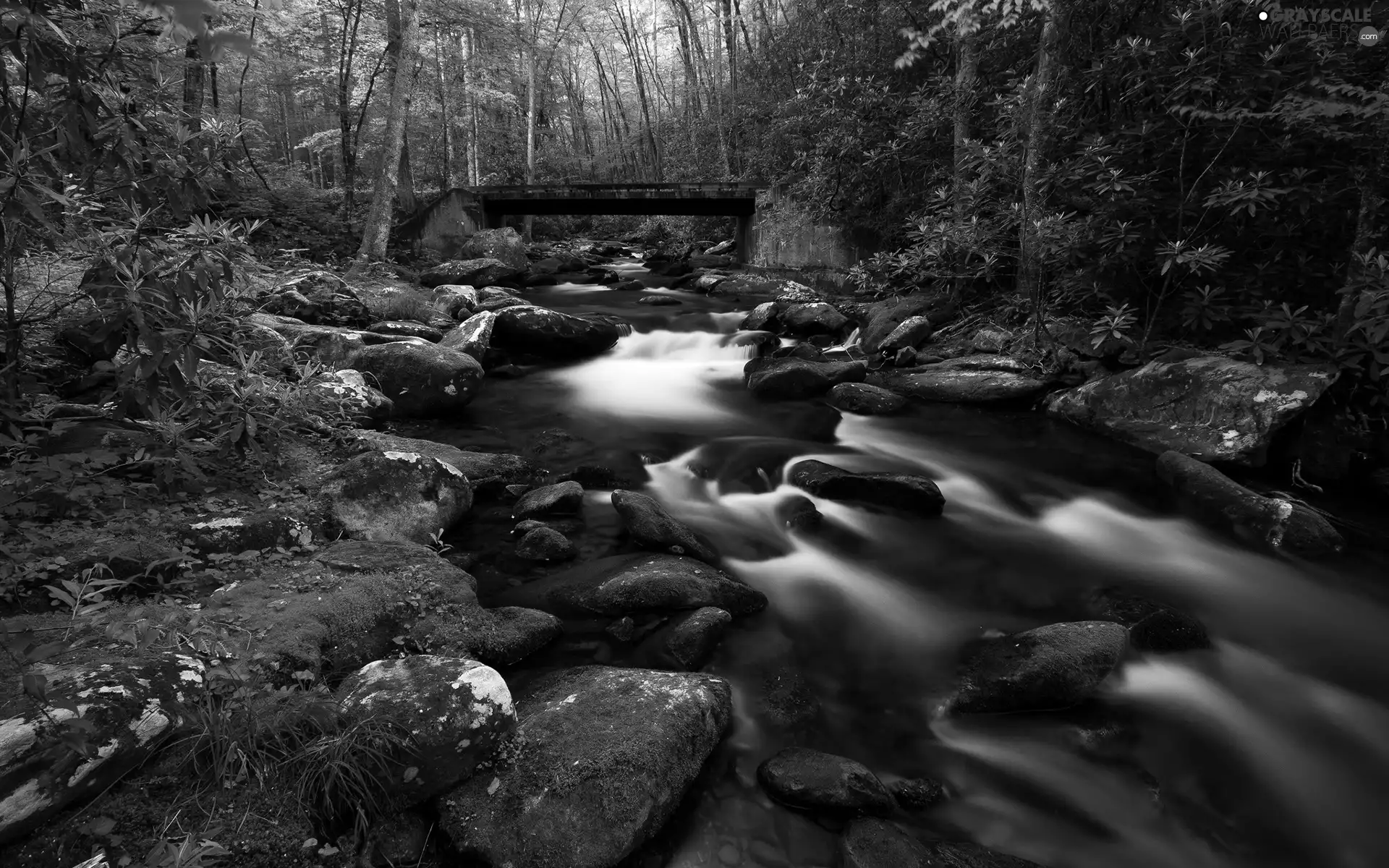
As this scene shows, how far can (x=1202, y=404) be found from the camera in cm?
675

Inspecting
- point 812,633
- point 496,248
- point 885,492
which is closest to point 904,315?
point 885,492

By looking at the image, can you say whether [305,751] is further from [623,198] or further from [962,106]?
[623,198]

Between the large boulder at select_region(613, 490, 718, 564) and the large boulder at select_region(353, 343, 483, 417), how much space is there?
3.33 m

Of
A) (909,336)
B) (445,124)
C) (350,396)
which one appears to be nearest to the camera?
(350,396)

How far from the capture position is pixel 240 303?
20.0 ft

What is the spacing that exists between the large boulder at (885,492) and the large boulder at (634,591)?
5.89 feet

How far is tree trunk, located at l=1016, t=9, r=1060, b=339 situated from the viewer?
821 cm

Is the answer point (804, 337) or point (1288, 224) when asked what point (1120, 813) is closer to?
point (1288, 224)

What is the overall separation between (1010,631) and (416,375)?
20.6 feet

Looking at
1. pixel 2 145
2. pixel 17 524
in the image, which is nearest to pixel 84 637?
pixel 17 524

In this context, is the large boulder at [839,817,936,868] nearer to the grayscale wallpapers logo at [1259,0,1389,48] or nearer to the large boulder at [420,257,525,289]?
the grayscale wallpapers logo at [1259,0,1389,48]

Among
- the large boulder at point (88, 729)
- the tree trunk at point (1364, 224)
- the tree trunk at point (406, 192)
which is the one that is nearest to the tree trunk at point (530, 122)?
the tree trunk at point (406, 192)

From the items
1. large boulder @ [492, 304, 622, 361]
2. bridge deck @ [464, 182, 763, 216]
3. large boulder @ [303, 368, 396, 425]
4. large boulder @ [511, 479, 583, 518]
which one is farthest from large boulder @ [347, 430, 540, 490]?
bridge deck @ [464, 182, 763, 216]

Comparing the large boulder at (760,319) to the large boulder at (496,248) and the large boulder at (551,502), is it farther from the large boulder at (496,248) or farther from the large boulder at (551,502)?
the large boulder at (496,248)
